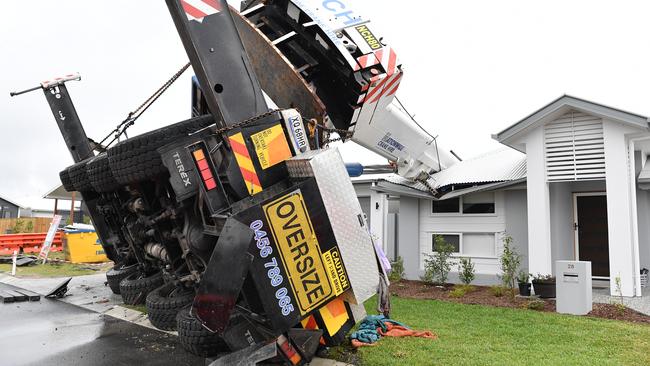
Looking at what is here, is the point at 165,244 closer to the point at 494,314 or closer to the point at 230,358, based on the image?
the point at 230,358

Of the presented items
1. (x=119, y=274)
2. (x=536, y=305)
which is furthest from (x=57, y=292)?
(x=536, y=305)

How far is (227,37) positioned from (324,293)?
7.50 ft

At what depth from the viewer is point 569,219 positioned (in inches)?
414

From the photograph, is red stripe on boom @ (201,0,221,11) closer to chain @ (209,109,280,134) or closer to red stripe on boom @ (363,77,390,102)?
chain @ (209,109,280,134)

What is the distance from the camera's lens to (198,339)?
4516mm

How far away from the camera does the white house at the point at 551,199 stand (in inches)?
336

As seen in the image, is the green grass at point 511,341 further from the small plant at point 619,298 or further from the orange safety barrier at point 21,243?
the orange safety barrier at point 21,243

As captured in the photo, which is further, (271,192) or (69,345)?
(69,345)

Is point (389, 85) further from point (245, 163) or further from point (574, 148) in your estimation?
point (574, 148)

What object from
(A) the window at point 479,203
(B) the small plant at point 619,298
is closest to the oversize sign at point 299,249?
(B) the small plant at point 619,298

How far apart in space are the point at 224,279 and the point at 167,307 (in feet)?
10.4

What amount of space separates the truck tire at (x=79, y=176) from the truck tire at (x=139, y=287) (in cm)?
185

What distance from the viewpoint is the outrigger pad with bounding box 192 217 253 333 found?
10.5ft

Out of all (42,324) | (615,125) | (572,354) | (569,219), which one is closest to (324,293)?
(572,354)
